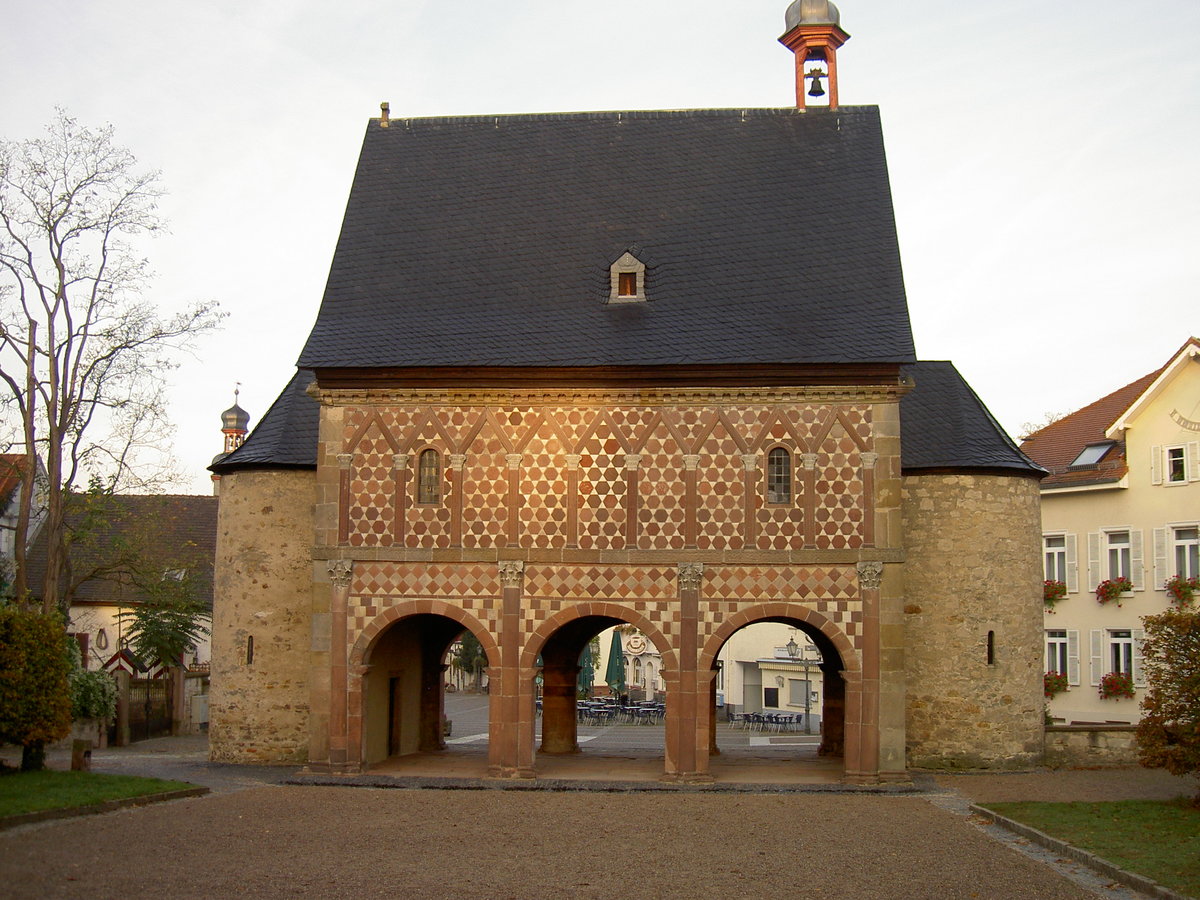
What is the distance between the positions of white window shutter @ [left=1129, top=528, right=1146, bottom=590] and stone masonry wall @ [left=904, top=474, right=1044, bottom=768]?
30.0 ft

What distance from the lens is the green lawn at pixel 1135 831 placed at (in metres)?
14.0

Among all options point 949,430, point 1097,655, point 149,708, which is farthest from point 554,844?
point 1097,655

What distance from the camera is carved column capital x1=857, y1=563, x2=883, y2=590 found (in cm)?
2330

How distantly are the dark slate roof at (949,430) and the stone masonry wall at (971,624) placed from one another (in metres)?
0.33

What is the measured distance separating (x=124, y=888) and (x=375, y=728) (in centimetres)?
1274

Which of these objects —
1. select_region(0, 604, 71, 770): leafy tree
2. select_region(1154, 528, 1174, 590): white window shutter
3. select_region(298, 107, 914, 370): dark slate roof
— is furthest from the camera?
select_region(1154, 528, 1174, 590): white window shutter

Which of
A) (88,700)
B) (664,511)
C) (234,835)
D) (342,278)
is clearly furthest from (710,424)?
(88,700)

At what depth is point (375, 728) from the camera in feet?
82.9

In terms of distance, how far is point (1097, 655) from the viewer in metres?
35.0

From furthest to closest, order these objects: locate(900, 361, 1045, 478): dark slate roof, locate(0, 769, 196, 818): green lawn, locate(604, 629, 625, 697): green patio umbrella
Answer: locate(604, 629, 625, 697): green patio umbrella
locate(900, 361, 1045, 478): dark slate roof
locate(0, 769, 196, 818): green lawn

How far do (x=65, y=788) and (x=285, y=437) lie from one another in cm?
983

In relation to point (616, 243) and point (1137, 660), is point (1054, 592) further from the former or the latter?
point (616, 243)

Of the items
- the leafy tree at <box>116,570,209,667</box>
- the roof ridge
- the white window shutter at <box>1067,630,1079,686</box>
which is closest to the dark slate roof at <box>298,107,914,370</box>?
the roof ridge

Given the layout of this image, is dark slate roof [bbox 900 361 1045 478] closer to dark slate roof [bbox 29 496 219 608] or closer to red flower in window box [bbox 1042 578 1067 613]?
red flower in window box [bbox 1042 578 1067 613]
